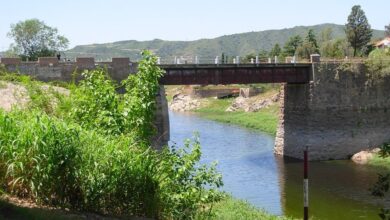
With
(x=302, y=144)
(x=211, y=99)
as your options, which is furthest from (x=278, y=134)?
(x=211, y=99)

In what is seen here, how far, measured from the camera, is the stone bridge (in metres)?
44.4

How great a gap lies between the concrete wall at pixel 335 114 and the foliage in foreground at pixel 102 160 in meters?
31.7

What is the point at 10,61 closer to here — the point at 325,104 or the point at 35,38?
the point at 325,104

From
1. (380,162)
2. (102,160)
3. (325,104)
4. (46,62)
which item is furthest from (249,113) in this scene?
(102,160)

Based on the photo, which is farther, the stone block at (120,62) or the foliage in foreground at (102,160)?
the stone block at (120,62)

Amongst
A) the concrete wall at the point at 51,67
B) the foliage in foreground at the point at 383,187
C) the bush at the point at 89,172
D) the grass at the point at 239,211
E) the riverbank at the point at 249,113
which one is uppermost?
the concrete wall at the point at 51,67

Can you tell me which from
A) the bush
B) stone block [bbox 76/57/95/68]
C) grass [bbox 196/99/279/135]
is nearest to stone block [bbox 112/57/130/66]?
stone block [bbox 76/57/95/68]

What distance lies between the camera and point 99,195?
1205cm

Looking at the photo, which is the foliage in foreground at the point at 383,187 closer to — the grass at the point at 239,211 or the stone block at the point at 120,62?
the grass at the point at 239,211

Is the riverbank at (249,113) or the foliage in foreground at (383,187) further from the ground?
the foliage in foreground at (383,187)

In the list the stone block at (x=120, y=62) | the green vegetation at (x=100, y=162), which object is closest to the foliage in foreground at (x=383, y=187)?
the green vegetation at (x=100, y=162)

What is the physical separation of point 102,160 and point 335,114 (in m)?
36.1

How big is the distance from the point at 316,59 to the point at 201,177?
33288 millimetres

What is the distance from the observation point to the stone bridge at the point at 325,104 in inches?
1750
